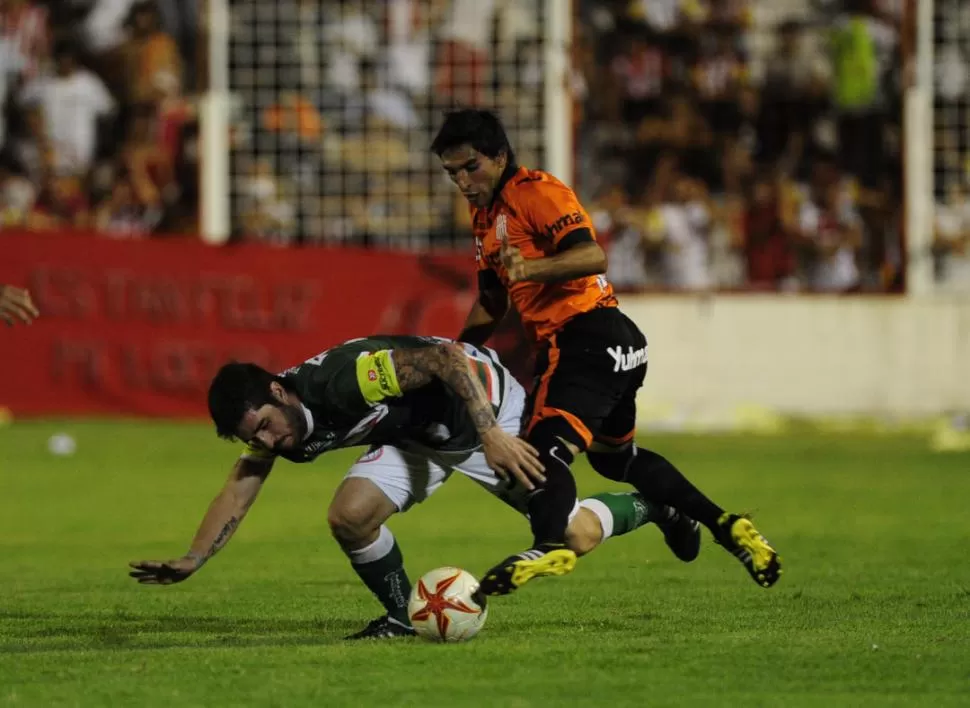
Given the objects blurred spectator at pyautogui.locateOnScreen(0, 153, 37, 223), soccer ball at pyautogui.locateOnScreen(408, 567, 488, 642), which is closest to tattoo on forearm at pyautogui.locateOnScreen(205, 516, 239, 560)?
soccer ball at pyautogui.locateOnScreen(408, 567, 488, 642)

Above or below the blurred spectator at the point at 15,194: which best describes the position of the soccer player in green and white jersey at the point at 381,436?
below

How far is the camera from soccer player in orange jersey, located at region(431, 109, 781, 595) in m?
7.32

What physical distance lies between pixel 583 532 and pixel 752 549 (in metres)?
0.75

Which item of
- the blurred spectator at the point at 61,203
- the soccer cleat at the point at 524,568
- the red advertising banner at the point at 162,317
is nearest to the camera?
the soccer cleat at the point at 524,568

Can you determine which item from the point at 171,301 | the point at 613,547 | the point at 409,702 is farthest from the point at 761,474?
the point at 409,702

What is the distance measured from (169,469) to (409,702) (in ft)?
32.6

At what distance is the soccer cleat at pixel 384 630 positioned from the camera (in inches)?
289

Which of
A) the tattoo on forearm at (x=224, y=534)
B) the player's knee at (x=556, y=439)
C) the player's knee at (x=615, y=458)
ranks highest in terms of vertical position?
the player's knee at (x=556, y=439)

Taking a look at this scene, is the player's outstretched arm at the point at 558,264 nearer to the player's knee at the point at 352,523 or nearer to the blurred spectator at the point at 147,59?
the player's knee at the point at 352,523

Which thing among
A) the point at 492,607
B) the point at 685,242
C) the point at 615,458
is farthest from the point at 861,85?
the point at 492,607

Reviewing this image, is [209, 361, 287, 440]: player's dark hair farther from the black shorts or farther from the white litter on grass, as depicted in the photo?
the white litter on grass

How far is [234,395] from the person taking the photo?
6777 millimetres

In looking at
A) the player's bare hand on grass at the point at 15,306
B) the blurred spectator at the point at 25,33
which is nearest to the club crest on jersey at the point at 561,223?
the player's bare hand on grass at the point at 15,306

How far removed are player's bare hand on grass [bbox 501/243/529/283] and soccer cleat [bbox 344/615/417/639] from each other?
1.42m
